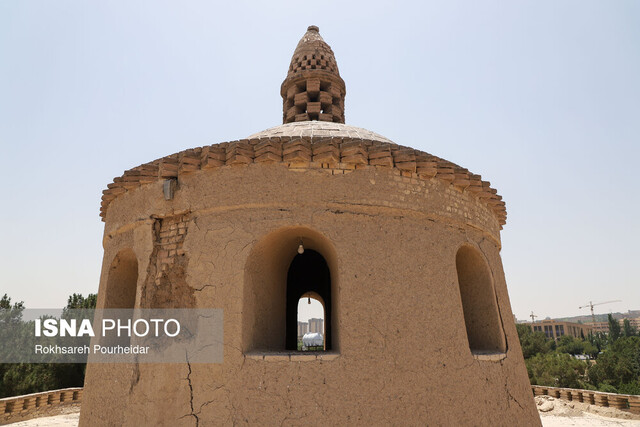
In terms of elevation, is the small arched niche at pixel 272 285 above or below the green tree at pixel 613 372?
above

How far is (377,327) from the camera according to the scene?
15.6 ft

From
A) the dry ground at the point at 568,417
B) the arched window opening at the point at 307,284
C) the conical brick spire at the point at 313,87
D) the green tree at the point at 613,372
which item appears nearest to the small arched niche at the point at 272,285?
the arched window opening at the point at 307,284

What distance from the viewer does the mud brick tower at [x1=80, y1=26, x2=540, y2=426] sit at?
454 centimetres

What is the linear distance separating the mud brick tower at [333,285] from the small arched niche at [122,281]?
70mm

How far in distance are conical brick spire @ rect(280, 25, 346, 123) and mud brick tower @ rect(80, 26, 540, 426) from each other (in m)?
4.90

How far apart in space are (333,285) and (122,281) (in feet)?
11.7

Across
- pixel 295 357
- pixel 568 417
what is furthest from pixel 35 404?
pixel 568 417

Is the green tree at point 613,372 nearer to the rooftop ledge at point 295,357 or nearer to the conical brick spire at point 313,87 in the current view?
the conical brick spire at point 313,87

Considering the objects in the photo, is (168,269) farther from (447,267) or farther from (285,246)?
(447,267)

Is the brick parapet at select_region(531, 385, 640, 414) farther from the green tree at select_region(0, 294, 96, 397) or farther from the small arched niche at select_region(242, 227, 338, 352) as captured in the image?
the green tree at select_region(0, 294, 96, 397)

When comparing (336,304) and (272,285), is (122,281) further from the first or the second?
(336,304)

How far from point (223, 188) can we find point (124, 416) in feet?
9.89

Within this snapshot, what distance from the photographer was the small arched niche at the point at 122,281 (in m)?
6.32

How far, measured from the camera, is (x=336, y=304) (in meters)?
5.19
